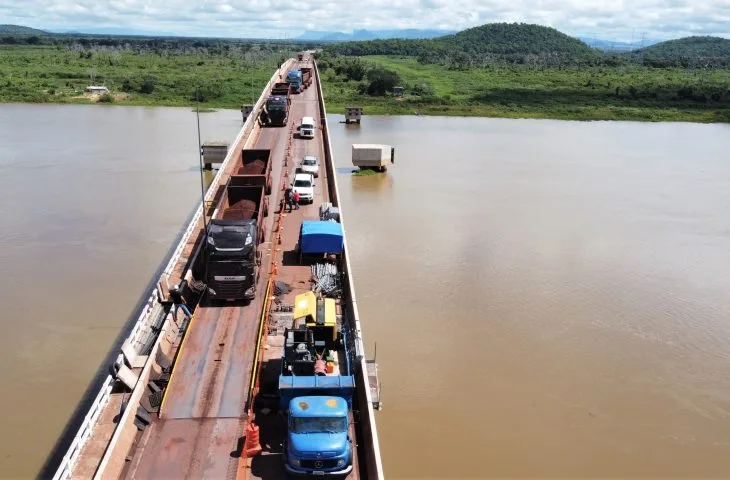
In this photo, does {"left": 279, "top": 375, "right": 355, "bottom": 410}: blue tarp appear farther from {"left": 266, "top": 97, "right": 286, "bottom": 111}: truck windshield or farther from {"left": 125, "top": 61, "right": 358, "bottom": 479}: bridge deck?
{"left": 266, "top": 97, "right": 286, "bottom": 111}: truck windshield

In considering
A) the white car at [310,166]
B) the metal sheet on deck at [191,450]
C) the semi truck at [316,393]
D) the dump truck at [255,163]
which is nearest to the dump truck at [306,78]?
the white car at [310,166]

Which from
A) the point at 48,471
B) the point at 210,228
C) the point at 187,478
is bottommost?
the point at 48,471

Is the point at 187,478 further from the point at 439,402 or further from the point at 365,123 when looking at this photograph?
the point at 365,123

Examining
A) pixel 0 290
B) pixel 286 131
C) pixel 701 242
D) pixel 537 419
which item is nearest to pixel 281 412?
pixel 537 419

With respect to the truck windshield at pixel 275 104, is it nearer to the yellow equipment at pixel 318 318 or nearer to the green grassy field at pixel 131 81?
the green grassy field at pixel 131 81

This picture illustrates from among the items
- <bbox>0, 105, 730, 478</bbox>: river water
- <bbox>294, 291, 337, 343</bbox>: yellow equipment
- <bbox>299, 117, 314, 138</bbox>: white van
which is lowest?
<bbox>0, 105, 730, 478</bbox>: river water

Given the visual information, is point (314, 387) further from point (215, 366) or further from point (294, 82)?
point (294, 82)

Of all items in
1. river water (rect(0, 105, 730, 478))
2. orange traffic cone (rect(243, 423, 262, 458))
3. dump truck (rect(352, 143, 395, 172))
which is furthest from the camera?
dump truck (rect(352, 143, 395, 172))

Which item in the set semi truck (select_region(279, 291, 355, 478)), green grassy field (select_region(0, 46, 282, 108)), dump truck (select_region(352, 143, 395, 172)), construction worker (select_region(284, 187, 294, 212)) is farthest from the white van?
semi truck (select_region(279, 291, 355, 478))
